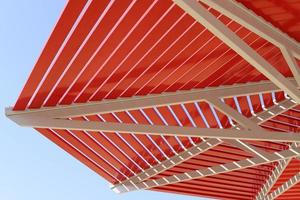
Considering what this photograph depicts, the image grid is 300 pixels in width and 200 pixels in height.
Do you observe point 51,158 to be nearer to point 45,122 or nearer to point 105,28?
point 45,122

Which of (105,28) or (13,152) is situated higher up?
(13,152)

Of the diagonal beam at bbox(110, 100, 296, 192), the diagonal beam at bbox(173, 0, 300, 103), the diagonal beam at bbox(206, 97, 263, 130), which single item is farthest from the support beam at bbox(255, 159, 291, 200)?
the diagonal beam at bbox(173, 0, 300, 103)

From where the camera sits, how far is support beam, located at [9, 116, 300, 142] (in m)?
8.98

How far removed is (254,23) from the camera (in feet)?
26.7

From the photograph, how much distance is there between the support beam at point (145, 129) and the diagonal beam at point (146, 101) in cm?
18

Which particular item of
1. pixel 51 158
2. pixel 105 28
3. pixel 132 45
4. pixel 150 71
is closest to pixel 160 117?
pixel 150 71

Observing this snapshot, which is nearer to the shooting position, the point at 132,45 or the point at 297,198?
the point at 132,45

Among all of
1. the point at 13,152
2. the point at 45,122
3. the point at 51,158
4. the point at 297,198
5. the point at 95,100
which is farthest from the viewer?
the point at 51,158

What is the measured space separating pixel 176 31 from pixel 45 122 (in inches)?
103

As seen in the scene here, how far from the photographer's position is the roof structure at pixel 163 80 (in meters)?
7.49

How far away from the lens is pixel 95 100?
31.7 feet

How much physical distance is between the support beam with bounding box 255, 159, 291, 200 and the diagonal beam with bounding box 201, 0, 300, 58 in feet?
21.4

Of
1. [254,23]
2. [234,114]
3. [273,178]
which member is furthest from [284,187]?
[254,23]

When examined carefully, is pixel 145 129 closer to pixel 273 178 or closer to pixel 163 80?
pixel 163 80
